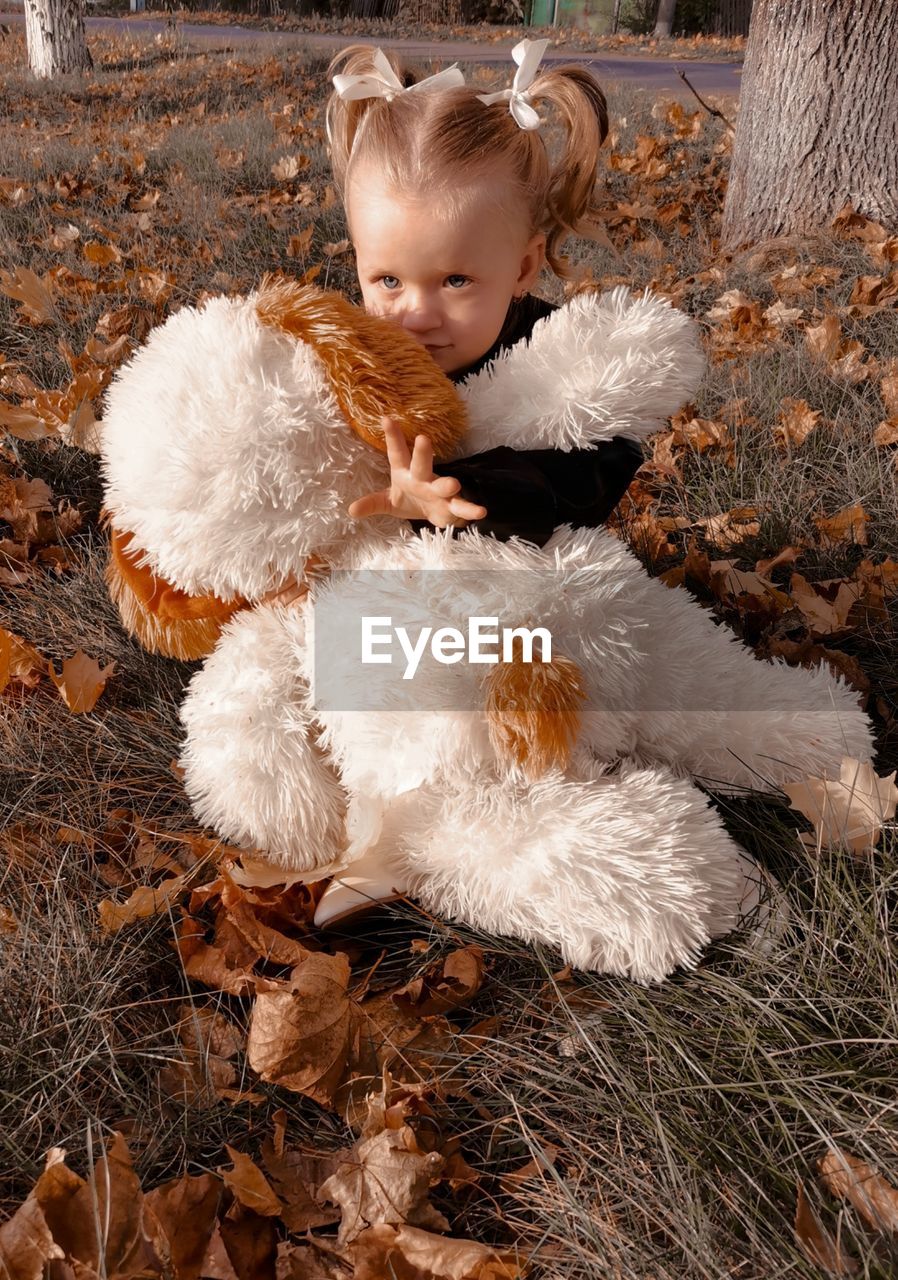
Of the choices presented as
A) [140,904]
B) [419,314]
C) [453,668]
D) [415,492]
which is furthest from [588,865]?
[419,314]

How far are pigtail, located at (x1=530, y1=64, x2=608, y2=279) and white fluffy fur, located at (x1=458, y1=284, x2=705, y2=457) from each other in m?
0.32

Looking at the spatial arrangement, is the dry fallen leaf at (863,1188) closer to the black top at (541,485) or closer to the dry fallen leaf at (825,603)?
the black top at (541,485)

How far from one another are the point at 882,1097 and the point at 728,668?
2.22ft

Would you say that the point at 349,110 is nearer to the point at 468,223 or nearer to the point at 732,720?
the point at 468,223

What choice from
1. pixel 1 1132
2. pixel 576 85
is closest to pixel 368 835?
pixel 1 1132

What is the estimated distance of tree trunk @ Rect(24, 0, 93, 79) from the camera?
30.1ft

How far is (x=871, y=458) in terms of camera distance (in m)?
2.42

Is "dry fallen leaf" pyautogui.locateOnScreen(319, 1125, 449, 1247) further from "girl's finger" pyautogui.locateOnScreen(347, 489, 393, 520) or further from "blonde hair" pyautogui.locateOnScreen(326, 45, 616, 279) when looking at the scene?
"blonde hair" pyautogui.locateOnScreen(326, 45, 616, 279)

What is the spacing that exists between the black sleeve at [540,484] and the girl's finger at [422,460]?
54 mm

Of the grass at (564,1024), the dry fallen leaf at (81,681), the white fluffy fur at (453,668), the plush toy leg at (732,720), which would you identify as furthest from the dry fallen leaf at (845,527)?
the dry fallen leaf at (81,681)

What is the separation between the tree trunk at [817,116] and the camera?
11.6ft

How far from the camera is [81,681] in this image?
1.82 m

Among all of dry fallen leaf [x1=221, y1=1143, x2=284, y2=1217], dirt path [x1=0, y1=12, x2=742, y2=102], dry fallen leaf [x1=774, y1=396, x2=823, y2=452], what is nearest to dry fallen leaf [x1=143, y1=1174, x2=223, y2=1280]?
dry fallen leaf [x1=221, y1=1143, x2=284, y2=1217]

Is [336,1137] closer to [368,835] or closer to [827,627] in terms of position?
[368,835]
